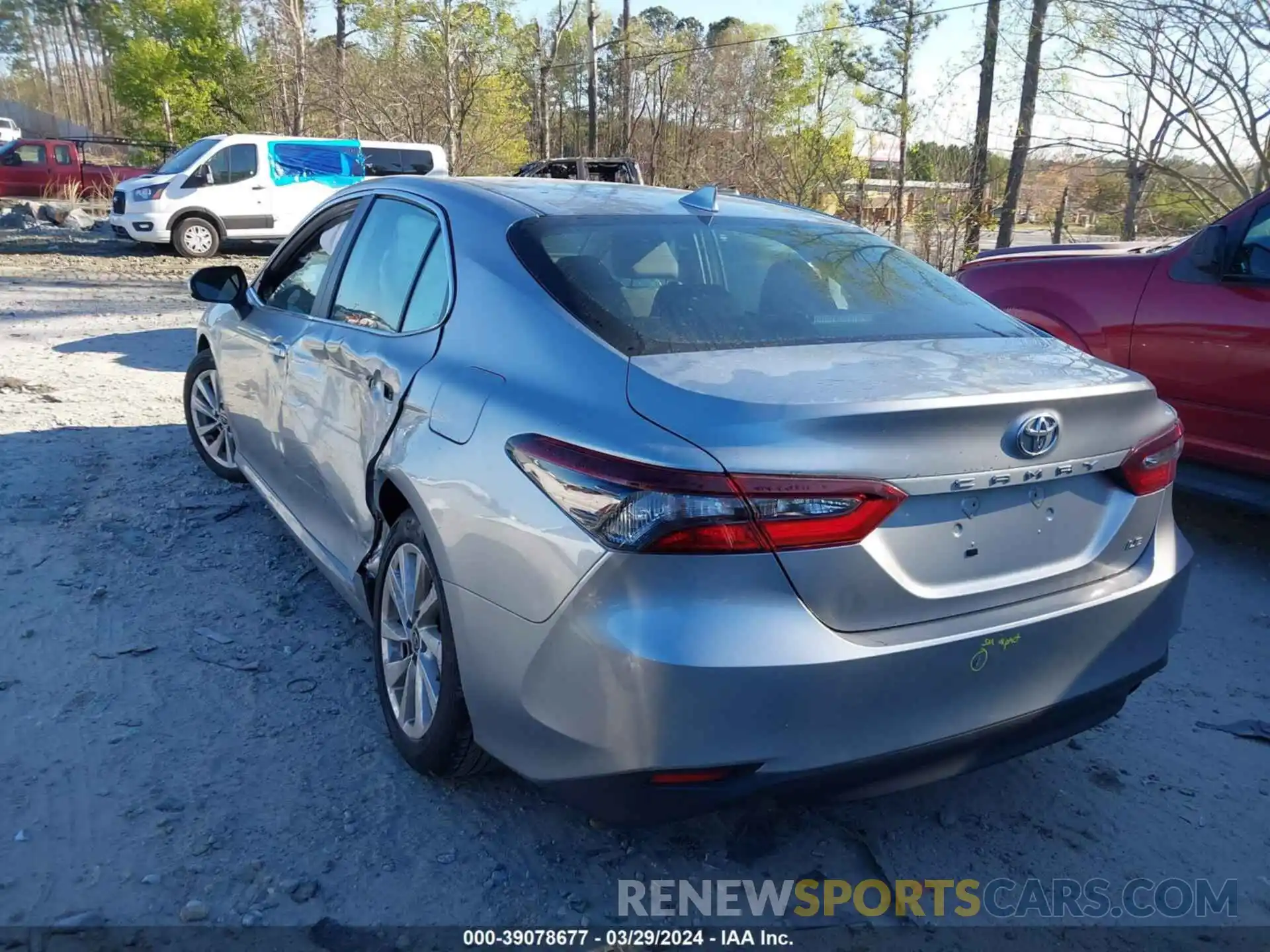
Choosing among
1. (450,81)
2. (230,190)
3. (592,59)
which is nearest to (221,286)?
(230,190)

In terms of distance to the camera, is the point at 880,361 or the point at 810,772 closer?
the point at 810,772

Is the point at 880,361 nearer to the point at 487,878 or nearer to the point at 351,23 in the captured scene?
the point at 487,878

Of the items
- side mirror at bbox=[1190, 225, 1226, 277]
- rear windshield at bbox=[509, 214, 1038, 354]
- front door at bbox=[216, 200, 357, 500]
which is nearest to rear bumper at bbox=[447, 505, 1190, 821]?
rear windshield at bbox=[509, 214, 1038, 354]

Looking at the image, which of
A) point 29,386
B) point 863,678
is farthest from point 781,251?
point 29,386

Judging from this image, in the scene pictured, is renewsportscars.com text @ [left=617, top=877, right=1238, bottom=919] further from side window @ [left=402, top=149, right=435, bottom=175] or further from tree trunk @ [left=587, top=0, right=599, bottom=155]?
tree trunk @ [left=587, top=0, right=599, bottom=155]

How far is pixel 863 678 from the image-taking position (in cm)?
198

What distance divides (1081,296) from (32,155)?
26.6 m

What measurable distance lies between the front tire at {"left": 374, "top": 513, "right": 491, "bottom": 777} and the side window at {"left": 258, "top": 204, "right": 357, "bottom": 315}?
4.50 ft

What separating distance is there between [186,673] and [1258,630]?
13.3 feet

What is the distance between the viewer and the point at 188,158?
16.5 meters

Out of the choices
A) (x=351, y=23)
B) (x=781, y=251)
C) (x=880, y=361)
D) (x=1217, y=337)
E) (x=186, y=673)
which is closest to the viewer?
(x=880, y=361)

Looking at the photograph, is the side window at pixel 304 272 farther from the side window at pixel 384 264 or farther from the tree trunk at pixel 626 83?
the tree trunk at pixel 626 83

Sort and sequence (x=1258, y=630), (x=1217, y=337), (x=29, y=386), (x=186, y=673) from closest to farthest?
(x=186, y=673), (x=1258, y=630), (x=1217, y=337), (x=29, y=386)

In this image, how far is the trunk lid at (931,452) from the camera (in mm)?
1947
